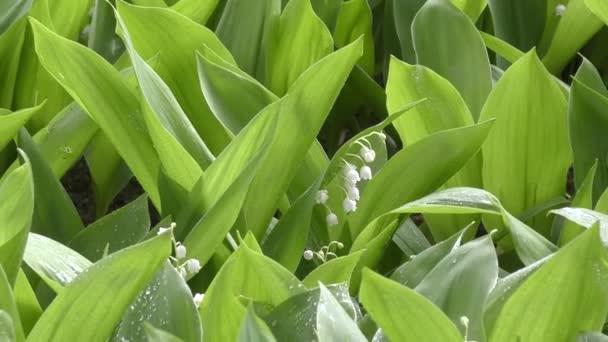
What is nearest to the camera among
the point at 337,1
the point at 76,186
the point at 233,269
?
the point at 233,269

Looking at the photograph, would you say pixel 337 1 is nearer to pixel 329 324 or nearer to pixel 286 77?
pixel 286 77

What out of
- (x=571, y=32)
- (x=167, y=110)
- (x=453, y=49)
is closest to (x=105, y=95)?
(x=167, y=110)

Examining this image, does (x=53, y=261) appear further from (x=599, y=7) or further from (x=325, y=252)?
A: (x=599, y=7)

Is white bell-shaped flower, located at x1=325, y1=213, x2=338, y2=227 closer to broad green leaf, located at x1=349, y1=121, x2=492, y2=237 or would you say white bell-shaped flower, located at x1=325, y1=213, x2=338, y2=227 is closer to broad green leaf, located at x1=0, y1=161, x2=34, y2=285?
broad green leaf, located at x1=349, y1=121, x2=492, y2=237

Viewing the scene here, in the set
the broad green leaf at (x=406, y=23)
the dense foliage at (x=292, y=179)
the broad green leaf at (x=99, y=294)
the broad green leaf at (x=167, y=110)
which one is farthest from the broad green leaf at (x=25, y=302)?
the broad green leaf at (x=406, y=23)

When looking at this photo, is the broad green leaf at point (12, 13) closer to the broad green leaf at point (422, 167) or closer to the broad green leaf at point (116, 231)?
the broad green leaf at point (116, 231)

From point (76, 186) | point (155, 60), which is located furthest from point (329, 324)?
point (76, 186)
